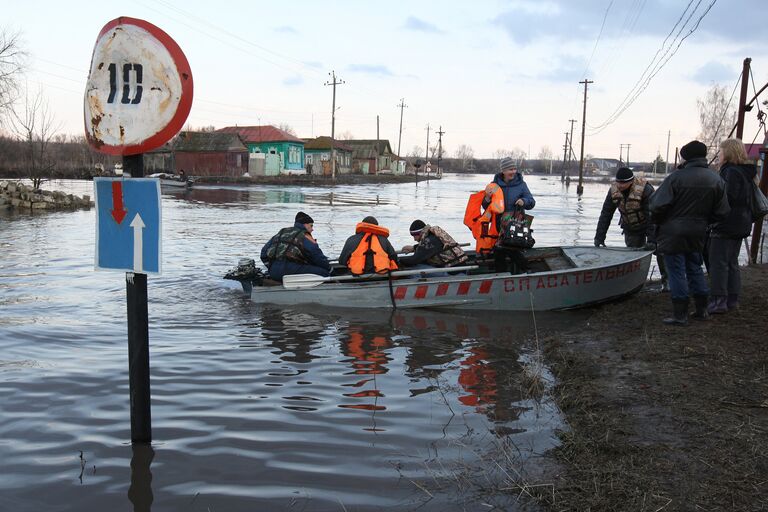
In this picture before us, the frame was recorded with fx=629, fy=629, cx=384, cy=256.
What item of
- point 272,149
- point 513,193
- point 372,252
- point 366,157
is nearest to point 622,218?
point 513,193

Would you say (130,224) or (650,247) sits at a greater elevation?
(130,224)

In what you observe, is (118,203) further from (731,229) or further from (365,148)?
(365,148)

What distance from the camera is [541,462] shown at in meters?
4.04

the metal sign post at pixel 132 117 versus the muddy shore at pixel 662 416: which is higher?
the metal sign post at pixel 132 117

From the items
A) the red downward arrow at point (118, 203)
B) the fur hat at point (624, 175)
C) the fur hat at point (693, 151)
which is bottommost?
the red downward arrow at point (118, 203)

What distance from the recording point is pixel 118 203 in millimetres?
3498

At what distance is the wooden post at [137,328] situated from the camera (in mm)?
3562

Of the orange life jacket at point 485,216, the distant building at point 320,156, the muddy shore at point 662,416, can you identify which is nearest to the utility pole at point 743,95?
the orange life jacket at point 485,216

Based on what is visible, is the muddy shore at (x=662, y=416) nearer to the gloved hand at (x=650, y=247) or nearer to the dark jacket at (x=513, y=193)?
the gloved hand at (x=650, y=247)

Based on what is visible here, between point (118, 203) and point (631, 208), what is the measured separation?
7.98 m

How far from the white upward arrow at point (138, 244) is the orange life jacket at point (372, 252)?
5624 millimetres

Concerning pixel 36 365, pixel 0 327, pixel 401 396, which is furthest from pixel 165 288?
pixel 401 396

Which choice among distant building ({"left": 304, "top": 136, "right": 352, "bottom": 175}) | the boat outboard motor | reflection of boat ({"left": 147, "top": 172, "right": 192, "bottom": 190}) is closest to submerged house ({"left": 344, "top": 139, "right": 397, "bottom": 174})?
distant building ({"left": 304, "top": 136, "right": 352, "bottom": 175})

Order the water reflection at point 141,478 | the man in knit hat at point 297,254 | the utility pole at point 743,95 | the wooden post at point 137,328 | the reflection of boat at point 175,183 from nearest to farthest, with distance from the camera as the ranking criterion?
the wooden post at point 137,328 < the water reflection at point 141,478 < the man in knit hat at point 297,254 < the utility pole at point 743,95 < the reflection of boat at point 175,183
